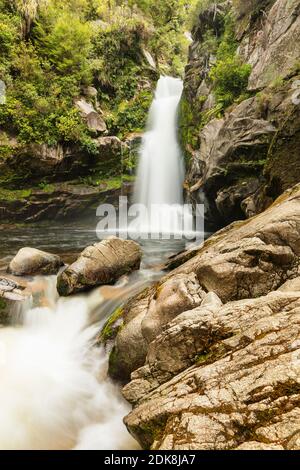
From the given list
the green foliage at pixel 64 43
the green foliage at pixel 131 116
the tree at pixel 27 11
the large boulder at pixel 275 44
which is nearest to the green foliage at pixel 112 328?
the large boulder at pixel 275 44

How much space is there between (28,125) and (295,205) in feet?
47.9

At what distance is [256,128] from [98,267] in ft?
23.7

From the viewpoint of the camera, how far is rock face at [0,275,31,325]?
22.9 ft

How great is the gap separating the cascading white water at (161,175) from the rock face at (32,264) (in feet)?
29.2

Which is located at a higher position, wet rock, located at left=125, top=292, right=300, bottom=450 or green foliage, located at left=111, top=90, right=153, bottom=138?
green foliage, located at left=111, top=90, right=153, bottom=138

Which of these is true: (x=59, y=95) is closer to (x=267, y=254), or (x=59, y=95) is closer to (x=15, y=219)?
(x=15, y=219)

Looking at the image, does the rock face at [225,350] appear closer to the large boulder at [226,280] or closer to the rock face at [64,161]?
the large boulder at [226,280]

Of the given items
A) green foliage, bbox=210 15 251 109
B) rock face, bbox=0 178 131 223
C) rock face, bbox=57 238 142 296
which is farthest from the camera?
rock face, bbox=0 178 131 223

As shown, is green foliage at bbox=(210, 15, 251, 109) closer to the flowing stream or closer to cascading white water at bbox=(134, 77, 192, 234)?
cascading white water at bbox=(134, 77, 192, 234)

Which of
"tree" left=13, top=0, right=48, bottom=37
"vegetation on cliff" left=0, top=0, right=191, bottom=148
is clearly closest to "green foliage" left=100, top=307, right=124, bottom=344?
"vegetation on cliff" left=0, top=0, right=191, bottom=148

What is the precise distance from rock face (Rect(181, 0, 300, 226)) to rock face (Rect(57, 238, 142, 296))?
166 inches

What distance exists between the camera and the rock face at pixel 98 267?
24.7 feet

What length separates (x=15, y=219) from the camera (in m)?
16.5

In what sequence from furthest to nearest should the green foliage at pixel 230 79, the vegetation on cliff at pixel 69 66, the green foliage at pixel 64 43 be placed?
the green foliage at pixel 64 43
the vegetation on cliff at pixel 69 66
the green foliage at pixel 230 79
